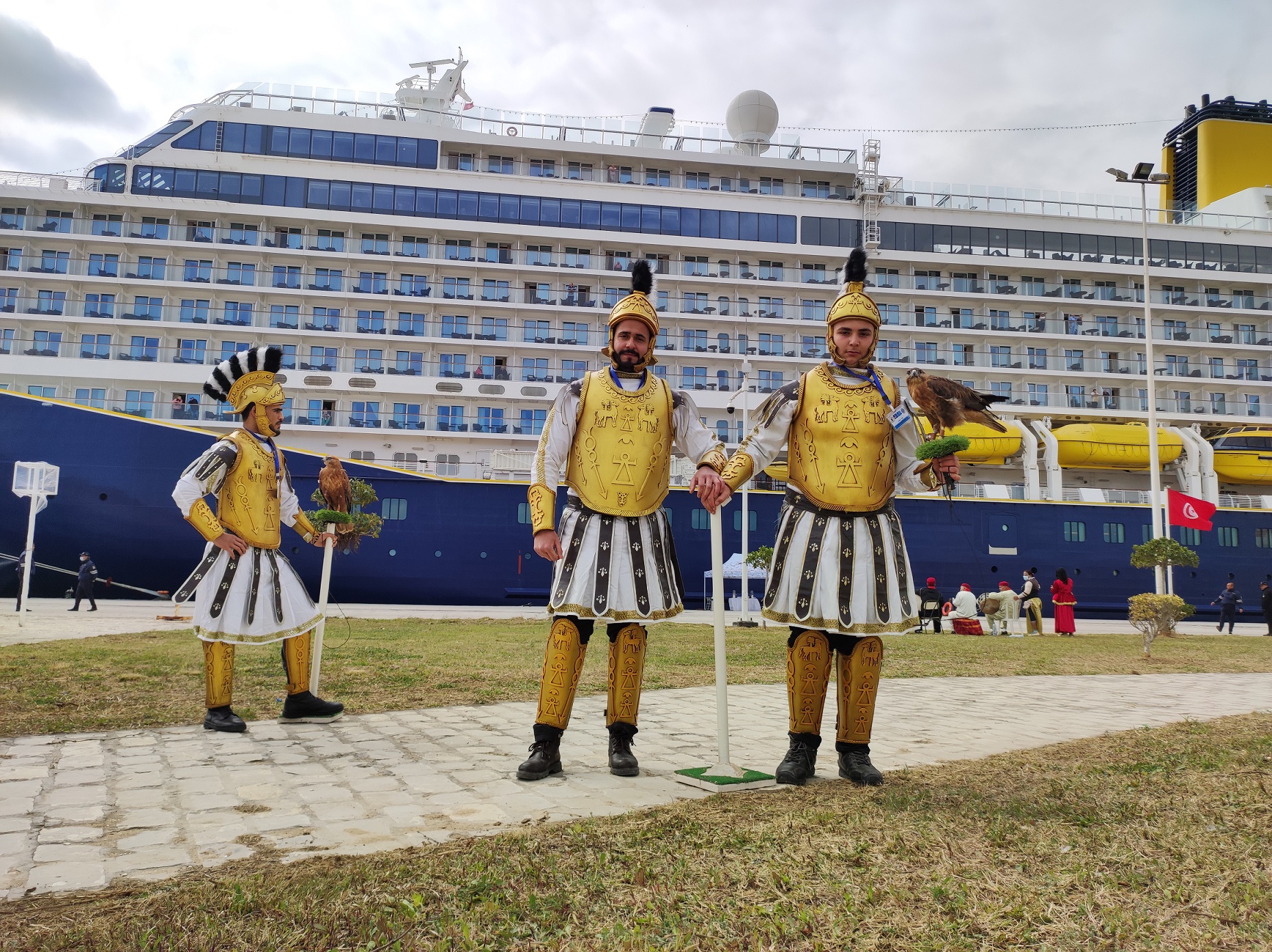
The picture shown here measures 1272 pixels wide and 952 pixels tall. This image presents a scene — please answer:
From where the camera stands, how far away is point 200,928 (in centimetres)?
174

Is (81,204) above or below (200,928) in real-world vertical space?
above

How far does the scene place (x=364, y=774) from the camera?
132 inches

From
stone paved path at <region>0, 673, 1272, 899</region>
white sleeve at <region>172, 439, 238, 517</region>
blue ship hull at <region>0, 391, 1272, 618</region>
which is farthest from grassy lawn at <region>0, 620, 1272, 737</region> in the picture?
blue ship hull at <region>0, 391, 1272, 618</region>

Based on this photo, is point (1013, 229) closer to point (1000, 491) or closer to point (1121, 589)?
point (1000, 491)

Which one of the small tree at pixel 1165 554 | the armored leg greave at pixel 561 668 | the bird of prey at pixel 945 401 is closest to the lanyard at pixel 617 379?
the armored leg greave at pixel 561 668

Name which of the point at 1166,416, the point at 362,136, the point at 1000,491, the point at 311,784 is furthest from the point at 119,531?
the point at 1166,416

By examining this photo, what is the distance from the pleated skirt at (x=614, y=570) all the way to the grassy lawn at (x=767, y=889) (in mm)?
970

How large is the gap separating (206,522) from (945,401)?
3.85 metres

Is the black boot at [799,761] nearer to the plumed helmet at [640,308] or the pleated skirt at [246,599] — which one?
the plumed helmet at [640,308]

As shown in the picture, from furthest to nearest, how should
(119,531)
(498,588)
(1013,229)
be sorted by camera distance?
(1013,229)
(498,588)
(119,531)

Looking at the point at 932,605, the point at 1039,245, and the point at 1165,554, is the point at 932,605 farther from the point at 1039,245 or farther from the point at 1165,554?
the point at 1039,245

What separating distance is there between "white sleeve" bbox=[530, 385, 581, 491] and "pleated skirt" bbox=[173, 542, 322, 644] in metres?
1.80

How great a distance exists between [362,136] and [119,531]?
43.7 feet

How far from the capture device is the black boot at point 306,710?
464 centimetres
